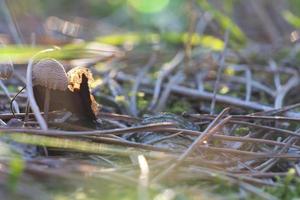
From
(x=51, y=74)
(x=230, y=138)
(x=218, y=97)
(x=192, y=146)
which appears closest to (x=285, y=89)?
(x=218, y=97)

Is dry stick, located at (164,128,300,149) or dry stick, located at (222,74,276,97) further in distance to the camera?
dry stick, located at (222,74,276,97)

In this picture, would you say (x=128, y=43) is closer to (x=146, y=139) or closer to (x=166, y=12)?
(x=166, y=12)

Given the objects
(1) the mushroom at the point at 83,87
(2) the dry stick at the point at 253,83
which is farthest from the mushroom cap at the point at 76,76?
(2) the dry stick at the point at 253,83

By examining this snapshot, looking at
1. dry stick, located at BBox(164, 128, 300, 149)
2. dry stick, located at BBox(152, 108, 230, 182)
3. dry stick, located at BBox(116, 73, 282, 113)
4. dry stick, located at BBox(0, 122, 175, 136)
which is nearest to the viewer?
dry stick, located at BBox(152, 108, 230, 182)

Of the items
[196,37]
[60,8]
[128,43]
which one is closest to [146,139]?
[196,37]

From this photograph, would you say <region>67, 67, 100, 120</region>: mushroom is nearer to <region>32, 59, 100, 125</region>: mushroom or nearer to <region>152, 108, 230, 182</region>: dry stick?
<region>32, 59, 100, 125</region>: mushroom

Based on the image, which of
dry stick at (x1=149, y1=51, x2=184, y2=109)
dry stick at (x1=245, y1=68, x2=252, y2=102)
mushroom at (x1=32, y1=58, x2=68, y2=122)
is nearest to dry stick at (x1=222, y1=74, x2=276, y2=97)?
dry stick at (x1=245, y1=68, x2=252, y2=102)

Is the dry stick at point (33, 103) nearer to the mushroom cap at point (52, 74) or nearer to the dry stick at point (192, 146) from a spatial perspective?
the mushroom cap at point (52, 74)
